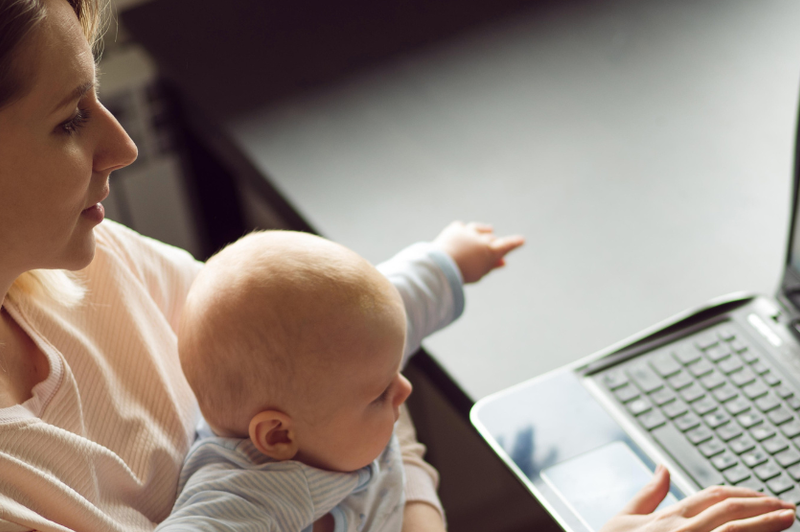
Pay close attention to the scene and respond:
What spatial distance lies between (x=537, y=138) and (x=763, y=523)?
24.5 inches

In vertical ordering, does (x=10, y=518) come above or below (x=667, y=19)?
below

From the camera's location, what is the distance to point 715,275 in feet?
3.04

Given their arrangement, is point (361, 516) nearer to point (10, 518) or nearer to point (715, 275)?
point (10, 518)

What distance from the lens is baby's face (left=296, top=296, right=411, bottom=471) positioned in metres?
0.69

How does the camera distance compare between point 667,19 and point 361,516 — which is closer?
point 361,516

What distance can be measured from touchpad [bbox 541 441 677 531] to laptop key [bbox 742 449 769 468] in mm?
75

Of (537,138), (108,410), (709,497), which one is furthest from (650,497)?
(537,138)

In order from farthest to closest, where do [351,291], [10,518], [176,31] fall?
[176,31] → [351,291] → [10,518]

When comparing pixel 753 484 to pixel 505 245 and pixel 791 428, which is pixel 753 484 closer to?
pixel 791 428

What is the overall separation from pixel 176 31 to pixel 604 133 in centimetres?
70

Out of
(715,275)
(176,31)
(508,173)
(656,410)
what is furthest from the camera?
(176,31)

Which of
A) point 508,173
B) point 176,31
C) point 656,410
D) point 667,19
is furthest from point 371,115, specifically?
point 656,410

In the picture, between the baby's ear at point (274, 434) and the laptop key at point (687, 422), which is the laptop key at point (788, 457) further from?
the baby's ear at point (274, 434)

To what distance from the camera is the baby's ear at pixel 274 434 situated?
0.68m
